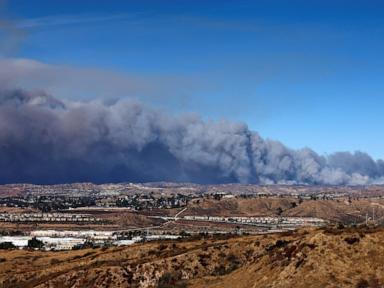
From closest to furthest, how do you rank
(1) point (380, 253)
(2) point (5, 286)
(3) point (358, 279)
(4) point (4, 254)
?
(3) point (358, 279)
(1) point (380, 253)
(2) point (5, 286)
(4) point (4, 254)

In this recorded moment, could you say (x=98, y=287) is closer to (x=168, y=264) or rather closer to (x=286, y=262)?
(x=168, y=264)

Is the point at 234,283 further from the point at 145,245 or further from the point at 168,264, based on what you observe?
the point at 145,245

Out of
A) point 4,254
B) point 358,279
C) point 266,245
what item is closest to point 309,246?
point 358,279

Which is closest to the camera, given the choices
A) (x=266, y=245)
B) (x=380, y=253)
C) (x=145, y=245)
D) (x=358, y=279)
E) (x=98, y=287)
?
(x=358, y=279)

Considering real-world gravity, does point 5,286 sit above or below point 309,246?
below

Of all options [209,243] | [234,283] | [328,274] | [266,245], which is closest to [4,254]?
[209,243]

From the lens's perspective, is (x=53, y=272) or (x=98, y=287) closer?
(x=98, y=287)
